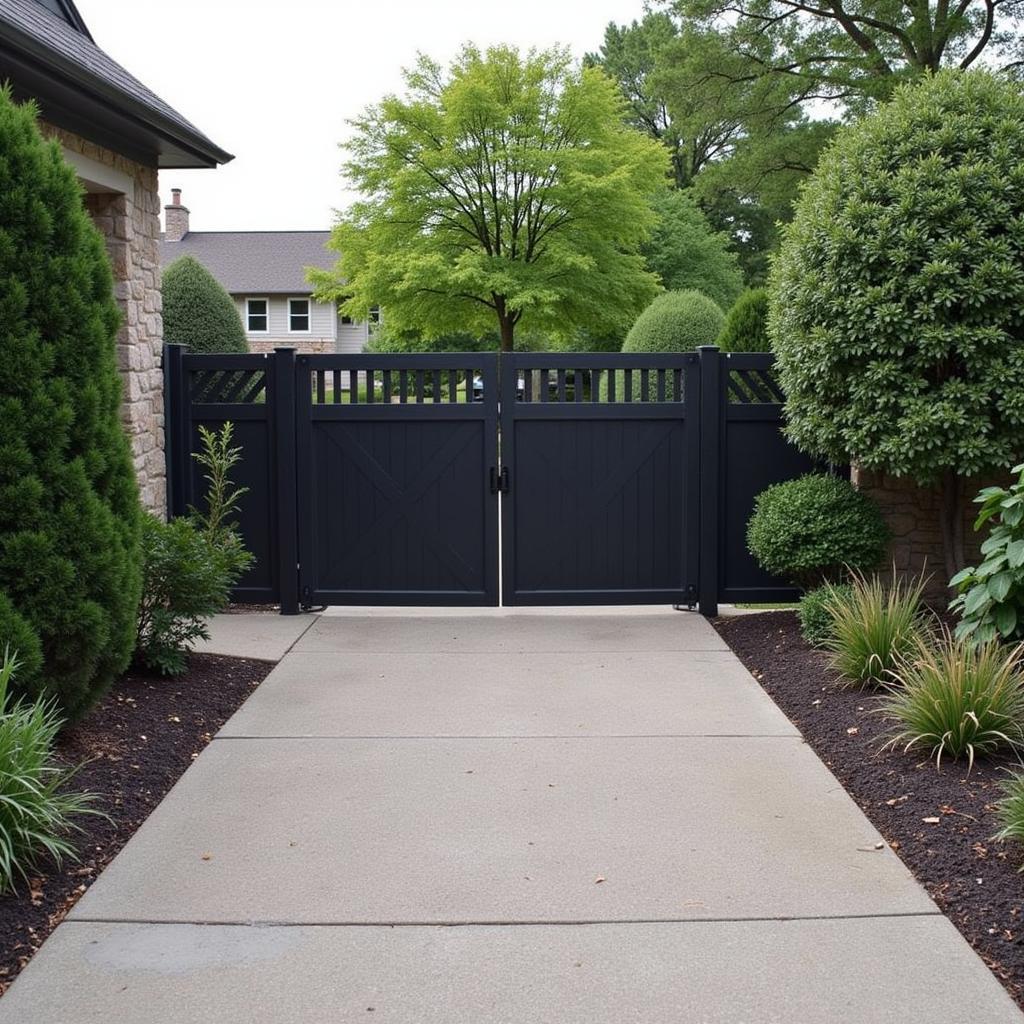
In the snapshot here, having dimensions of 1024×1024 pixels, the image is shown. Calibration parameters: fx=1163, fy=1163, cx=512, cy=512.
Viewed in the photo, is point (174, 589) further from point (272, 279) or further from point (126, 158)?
point (272, 279)

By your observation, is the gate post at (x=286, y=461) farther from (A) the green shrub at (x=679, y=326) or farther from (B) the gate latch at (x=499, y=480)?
(A) the green shrub at (x=679, y=326)

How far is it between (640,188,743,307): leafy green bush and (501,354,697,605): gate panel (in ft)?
104

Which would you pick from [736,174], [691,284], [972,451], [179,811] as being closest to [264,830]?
[179,811]

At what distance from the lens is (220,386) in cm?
848

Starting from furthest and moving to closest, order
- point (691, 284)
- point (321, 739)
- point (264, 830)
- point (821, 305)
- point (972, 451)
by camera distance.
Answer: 1. point (691, 284)
2. point (821, 305)
3. point (972, 451)
4. point (321, 739)
5. point (264, 830)

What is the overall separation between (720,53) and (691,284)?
1389 cm

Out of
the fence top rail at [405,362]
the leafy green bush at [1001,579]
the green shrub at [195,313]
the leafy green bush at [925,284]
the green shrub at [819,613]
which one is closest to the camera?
the leafy green bush at [1001,579]

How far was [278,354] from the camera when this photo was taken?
808cm

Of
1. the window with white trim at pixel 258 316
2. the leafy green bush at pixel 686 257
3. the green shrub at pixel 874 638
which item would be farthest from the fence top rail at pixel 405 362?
the window with white trim at pixel 258 316

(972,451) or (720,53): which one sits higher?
(720,53)

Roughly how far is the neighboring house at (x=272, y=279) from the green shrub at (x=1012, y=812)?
44.0 m

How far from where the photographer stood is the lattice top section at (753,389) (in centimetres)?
816

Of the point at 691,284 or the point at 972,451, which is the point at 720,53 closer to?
the point at 691,284

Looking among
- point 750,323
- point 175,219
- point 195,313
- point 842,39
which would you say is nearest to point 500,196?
point 842,39
